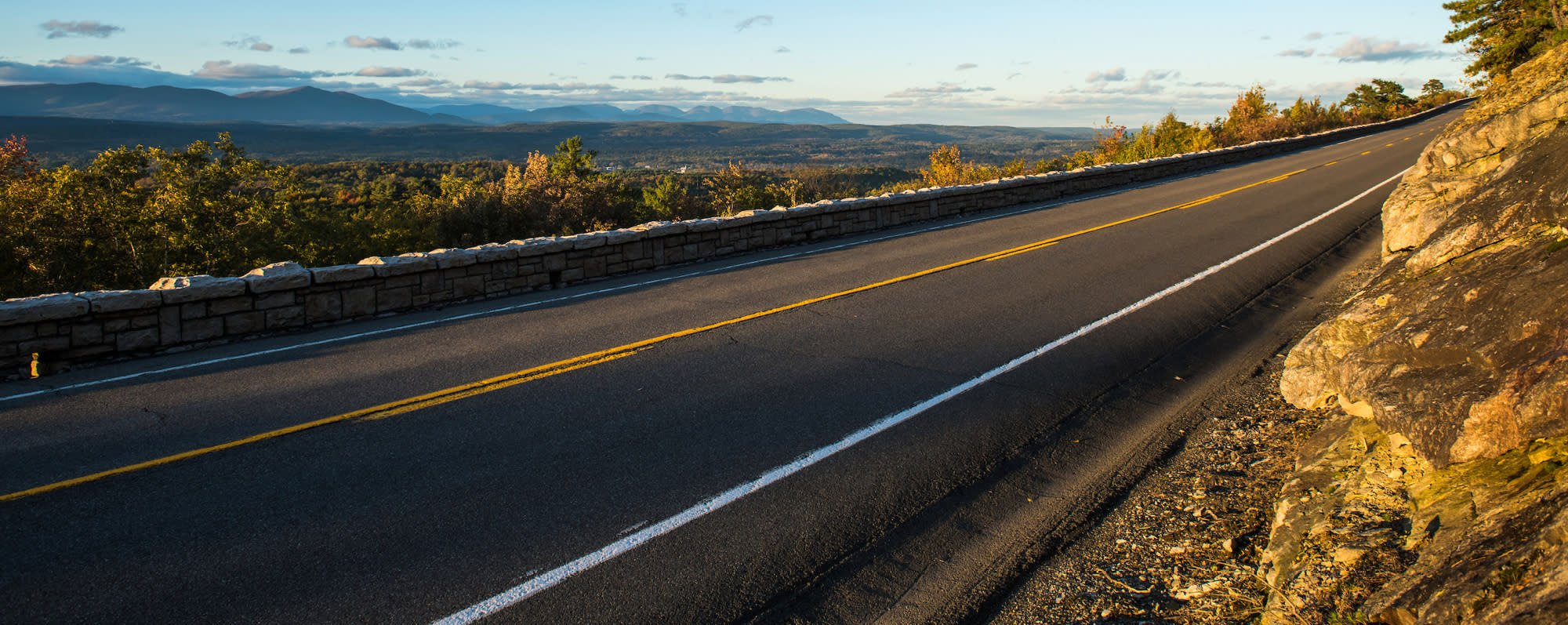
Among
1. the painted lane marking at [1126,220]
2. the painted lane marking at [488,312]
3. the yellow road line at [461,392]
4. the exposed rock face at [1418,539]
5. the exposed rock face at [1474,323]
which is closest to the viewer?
the exposed rock face at [1418,539]

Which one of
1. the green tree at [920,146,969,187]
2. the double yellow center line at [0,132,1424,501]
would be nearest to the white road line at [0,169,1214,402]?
the double yellow center line at [0,132,1424,501]

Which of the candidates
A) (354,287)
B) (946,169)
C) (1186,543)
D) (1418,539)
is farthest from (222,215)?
(946,169)

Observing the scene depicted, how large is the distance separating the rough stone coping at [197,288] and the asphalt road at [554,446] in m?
0.64

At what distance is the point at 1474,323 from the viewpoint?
423cm

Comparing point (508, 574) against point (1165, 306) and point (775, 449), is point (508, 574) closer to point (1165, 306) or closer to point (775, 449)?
point (775, 449)

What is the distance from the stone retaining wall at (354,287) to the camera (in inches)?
309

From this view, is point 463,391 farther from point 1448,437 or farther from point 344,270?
point 1448,437

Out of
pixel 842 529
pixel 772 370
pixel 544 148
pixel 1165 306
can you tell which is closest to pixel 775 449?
pixel 842 529

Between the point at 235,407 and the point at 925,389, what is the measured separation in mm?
5924

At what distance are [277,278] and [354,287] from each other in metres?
0.92

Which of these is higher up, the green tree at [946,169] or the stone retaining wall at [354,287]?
the green tree at [946,169]

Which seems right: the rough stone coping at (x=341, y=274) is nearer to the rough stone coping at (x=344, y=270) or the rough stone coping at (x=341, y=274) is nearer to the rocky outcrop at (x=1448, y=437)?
the rough stone coping at (x=344, y=270)

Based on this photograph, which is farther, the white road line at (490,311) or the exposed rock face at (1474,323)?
the white road line at (490,311)

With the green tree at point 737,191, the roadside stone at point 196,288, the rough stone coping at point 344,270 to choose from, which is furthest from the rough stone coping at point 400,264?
the green tree at point 737,191
